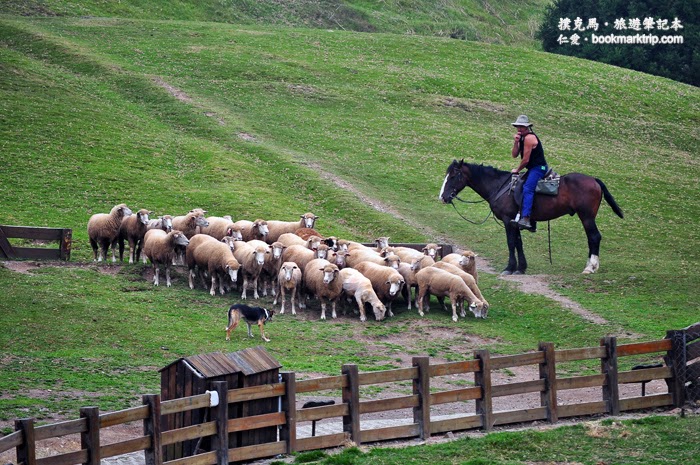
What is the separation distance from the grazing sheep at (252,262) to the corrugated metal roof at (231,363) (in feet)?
39.0

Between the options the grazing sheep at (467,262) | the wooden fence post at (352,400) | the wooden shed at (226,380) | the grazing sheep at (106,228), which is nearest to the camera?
the wooden shed at (226,380)

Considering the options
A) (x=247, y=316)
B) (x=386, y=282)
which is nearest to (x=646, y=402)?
(x=247, y=316)

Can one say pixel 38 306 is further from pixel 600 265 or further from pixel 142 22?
pixel 142 22

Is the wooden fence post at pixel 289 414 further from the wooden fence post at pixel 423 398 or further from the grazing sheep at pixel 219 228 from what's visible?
the grazing sheep at pixel 219 228

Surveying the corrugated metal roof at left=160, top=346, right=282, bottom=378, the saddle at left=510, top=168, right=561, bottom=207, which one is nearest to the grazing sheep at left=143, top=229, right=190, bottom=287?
the saddle at left=510, top=168, right=561, bottom=207

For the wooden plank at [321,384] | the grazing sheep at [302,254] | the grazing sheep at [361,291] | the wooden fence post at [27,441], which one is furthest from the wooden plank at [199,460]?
the grazing sheep at [302,254]

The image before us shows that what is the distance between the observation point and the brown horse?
30.1 meters

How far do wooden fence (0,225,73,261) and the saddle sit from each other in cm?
1297

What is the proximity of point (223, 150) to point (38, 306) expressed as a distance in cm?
2394

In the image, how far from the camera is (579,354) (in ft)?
52.9

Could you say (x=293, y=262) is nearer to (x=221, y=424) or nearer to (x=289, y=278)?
(x=289, y=278)

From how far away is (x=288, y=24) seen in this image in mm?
75438

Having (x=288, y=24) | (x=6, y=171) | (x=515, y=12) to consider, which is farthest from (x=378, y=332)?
(x=515, y=12)

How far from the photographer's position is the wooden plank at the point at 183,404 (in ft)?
43.3
